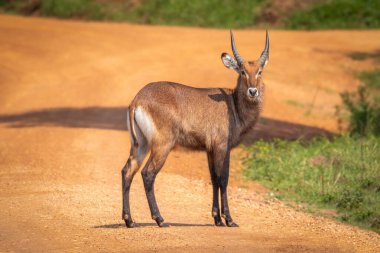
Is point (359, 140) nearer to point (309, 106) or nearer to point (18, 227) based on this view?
point (309, 106)

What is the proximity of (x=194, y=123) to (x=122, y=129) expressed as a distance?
5.52 metres

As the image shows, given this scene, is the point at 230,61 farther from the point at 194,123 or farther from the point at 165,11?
the point at 165,11

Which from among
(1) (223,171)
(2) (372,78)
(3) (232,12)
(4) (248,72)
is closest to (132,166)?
(1) (223,171)

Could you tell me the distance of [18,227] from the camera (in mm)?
7750

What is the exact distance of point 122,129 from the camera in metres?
14.0

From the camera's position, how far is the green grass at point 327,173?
33.9ft

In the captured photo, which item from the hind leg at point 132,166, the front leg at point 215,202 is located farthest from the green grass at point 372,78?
the hind leg at point 132,166

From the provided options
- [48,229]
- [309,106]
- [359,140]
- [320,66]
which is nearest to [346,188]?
[359,140]

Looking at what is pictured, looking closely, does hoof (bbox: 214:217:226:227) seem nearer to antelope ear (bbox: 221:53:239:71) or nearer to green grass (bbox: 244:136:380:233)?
antelope ear (bbox: 221:53:239:71)

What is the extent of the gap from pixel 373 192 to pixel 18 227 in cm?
500

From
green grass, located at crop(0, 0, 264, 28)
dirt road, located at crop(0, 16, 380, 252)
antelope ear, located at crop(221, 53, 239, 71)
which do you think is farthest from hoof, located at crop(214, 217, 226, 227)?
green grass, located at crop(0, 0, 264, 28)

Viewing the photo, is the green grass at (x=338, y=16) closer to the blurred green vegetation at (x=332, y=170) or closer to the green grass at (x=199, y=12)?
the green grass at (x=199, y=12)

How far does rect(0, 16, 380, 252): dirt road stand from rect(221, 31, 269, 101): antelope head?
4.53ft

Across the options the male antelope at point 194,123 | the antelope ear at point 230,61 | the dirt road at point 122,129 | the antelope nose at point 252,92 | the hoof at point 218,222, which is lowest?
the dirt road at point 122,129
